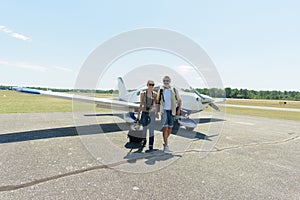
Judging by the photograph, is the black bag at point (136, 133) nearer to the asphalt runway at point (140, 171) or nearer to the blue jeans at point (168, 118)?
the asphalt runway at point (140, 171)

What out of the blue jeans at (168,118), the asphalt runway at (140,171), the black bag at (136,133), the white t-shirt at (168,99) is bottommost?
the asphalt runway at (140,171)

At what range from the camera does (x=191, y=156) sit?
4.36 metres

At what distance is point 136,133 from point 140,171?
1766mm

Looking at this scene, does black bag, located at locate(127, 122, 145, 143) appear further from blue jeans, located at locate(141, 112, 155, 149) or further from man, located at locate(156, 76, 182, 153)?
man, located at locate(156, 76, 182, 153)

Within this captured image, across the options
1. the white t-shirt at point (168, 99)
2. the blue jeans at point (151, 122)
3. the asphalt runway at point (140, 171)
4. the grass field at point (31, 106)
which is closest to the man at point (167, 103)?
the white t-shirt at point (168, 99)

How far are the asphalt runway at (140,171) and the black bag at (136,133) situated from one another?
498 millimetres

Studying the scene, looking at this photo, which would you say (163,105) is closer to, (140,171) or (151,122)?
(151,122)

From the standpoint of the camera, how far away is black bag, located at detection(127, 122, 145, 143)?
16.2 ft

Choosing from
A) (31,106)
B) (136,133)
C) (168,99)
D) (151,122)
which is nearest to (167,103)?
(168,99)

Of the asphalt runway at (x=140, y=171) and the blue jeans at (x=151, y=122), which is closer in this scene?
the asphalt runway at (x=140, y=171)

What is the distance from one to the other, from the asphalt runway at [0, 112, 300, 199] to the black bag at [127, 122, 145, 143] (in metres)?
0.50

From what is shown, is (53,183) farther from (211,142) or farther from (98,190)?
(211,142)

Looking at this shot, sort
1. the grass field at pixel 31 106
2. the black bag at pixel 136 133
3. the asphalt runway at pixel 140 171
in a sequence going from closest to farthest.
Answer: the asphalt runway at pixel 140 171, the black bag at pixel 136 133, the grass field at pixel 31 106

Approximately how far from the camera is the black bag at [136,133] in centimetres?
493
